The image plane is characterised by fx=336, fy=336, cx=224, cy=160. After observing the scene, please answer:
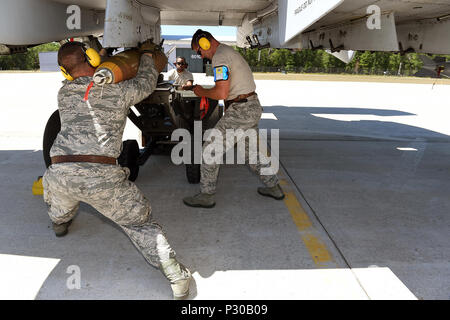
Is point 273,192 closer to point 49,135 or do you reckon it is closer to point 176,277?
point 176,277

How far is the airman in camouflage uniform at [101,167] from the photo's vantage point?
88.5 inches

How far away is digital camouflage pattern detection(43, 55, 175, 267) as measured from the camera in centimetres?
225

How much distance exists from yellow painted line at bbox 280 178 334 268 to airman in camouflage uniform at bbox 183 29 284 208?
0.38 meters

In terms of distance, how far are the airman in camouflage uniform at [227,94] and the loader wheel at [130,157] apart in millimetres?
1004

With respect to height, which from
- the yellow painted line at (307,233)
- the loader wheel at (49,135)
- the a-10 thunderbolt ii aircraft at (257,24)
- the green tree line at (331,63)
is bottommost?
the yellow painted line at (307,233)

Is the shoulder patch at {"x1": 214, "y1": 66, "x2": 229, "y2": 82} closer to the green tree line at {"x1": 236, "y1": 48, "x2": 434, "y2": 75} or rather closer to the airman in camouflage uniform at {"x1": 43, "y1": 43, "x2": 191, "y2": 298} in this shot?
the airman in camouflage uniform at {"x1": 43, "y1": 43, "x2": 191, "y2": 298}

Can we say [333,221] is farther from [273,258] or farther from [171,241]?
[171,241]

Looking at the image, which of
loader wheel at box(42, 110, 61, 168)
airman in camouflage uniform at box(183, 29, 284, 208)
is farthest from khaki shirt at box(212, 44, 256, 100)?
loader wheel at box(42, 110, 61, 168)

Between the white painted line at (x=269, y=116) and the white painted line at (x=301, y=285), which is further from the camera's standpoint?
the white painted line at (x=269, y=116)

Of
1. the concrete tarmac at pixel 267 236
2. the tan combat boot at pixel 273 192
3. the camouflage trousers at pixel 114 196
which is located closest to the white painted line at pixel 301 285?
the concrete tarmac at pixel 267 236

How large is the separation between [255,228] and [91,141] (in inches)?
68.0

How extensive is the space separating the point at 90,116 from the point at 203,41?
60.9 inches

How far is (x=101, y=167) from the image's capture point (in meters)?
2.27

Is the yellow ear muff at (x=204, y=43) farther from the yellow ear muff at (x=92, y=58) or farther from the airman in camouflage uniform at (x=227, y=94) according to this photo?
the yellow ear muff at (x=92, y=58)
